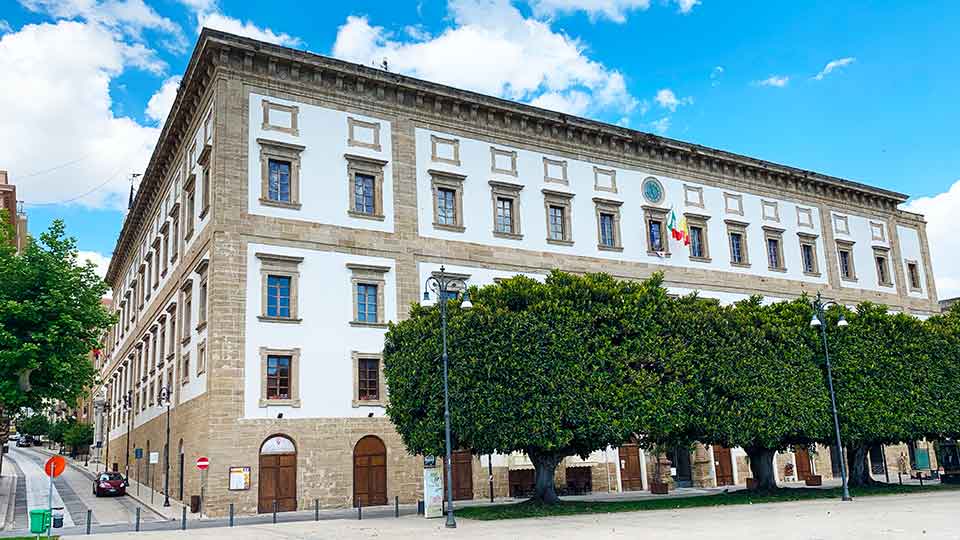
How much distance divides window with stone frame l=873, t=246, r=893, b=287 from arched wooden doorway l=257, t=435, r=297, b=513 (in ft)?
134

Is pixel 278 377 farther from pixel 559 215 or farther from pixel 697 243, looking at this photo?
pixel 697 243

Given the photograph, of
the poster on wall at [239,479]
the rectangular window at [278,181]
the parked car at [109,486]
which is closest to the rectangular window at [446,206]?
the rectangular window at [278,181]

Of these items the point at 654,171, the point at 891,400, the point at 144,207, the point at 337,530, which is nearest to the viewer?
the point at 337,530

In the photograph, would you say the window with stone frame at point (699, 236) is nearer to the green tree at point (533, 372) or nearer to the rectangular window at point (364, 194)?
the green tree at point (533, 372)

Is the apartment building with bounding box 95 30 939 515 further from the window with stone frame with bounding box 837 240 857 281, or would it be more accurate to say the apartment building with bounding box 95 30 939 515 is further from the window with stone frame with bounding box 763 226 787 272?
the window with stone frame with bounding box 837 240 857 281

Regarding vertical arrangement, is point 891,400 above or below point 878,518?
above

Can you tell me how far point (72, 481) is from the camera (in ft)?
178

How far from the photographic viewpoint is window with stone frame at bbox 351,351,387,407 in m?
34.4

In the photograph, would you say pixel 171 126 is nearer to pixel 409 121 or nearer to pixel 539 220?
pixel 409 121

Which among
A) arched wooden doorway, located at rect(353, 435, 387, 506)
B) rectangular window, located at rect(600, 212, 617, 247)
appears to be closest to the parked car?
arched wooden doorway, located at rect(353, 435, 387, 506)

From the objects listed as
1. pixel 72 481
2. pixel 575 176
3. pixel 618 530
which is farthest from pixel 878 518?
pixel 72 481

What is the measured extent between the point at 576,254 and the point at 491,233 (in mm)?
4986

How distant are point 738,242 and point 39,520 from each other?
126ft

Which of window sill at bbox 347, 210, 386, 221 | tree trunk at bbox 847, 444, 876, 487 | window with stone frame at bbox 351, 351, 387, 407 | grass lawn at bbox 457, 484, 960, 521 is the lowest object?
grass lawn at bbox 457, 484, 960, 521
